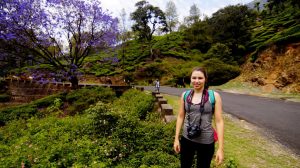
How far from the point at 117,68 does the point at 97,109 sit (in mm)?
39941

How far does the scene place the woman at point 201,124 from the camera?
302 cm

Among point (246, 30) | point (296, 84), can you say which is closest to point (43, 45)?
point (296, 84)

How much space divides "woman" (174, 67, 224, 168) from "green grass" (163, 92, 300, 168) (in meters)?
1.43

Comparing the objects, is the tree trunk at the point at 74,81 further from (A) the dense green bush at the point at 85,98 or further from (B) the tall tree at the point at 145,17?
(B) the tall tree at the point at 145,17

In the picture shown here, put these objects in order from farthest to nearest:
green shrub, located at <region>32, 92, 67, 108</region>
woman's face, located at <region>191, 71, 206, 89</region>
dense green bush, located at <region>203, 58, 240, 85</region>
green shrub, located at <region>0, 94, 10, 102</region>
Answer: dense green bush, located at <region>203, 58, 240, 85</region>, green shrub, located at <region>0, 94, 10, 102</region>, green shrub, located at <region>32, 92, 67, 108</region>, woman's face, located at <region>191, 71, 206, 89</region>

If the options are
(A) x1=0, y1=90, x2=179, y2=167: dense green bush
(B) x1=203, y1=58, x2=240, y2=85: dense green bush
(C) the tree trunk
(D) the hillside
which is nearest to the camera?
(A) x1=0, y1=90, x2=179, y2=167: dense green bush

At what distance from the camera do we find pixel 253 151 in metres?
5.77

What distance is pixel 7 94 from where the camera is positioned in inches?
749

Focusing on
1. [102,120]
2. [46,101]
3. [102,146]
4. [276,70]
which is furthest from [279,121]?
[276,70]

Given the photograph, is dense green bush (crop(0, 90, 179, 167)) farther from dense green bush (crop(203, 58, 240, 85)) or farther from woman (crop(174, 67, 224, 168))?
dense green bush (crop(203, 58, 240, 85))

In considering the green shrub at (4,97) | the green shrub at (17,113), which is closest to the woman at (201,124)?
the green shrub at (17,113)

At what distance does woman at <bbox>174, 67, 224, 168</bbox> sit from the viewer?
302 cm

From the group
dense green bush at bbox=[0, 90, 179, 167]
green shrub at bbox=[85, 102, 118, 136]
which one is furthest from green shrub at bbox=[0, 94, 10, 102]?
green shrub at bbox=[85, 102, 118, 136]

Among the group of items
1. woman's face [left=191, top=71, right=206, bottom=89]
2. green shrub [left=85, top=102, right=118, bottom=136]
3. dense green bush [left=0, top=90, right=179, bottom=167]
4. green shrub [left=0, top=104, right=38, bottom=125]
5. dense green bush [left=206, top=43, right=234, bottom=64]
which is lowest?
green shrub [left=0, top=104, right=38, bottom=125]
